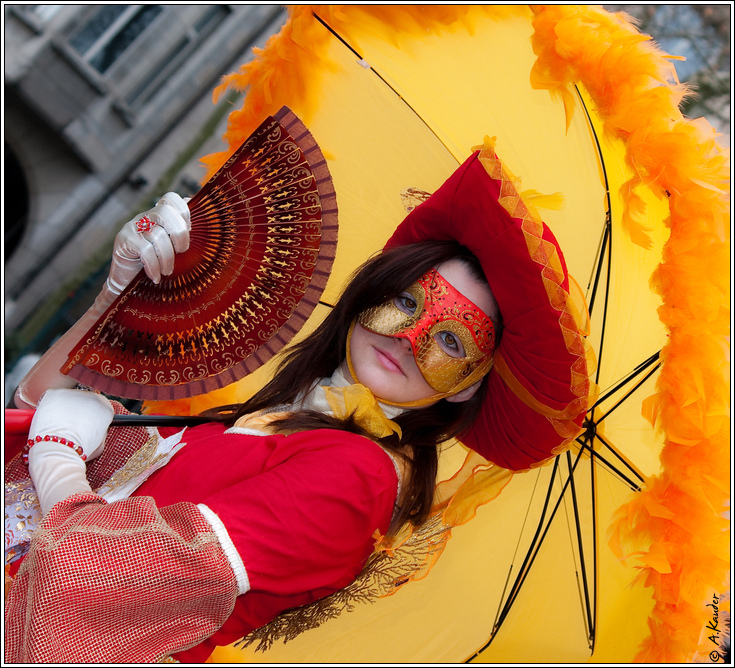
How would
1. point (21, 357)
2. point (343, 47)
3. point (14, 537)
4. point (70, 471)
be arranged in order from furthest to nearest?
point (21, 357)
point (343, 47)
point (14, 537)
point (70, 471)

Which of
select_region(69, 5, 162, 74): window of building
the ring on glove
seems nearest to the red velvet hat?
the ring on glove

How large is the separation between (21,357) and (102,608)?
8491 millimetres

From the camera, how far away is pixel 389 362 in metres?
1.84

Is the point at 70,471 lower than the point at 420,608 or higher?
lower

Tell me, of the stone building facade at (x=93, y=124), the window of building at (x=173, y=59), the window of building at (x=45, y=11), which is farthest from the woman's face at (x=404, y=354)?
the window of building at (x=173, y=59)

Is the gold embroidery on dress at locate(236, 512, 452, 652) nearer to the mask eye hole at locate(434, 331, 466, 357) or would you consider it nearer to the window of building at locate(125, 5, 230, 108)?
the mask eye hole at locate(434, 331, 466, 357)

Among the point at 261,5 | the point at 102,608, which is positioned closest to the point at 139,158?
the point at 261,5

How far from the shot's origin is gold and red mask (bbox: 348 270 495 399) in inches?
70.0

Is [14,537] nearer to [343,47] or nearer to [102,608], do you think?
[102,608]

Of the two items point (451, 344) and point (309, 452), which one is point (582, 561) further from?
point (309, 452)

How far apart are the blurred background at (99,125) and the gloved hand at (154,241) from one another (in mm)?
7205

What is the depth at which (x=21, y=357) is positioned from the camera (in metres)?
8.39

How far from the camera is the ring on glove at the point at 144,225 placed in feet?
5.22

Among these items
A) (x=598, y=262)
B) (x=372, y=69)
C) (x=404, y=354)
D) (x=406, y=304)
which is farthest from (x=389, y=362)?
(x=372, y=69)
